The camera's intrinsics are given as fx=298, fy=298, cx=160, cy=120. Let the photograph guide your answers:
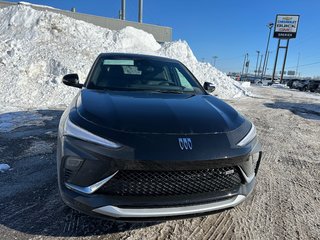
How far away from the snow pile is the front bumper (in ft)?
24.0

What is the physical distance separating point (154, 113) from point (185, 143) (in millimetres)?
500

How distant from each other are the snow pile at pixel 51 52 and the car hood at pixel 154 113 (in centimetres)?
677

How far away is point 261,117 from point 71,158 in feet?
27.4

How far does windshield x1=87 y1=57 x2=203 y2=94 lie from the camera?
369cm

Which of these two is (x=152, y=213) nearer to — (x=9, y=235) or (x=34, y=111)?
(x=9, y=235)

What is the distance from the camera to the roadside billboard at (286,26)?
54938 millimetres

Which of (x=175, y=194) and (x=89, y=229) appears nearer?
(x=175, y=194)

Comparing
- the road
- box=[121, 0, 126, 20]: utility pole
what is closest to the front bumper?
the road

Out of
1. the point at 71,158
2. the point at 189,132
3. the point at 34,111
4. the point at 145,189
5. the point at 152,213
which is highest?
the point at 189,132

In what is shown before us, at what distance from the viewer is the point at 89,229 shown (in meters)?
2.71

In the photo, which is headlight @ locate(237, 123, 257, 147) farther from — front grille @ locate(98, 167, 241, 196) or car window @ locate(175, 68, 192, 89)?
car window @ locate(175, 68, 192, 89)

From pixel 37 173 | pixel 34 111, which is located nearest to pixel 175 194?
pixel 37 173

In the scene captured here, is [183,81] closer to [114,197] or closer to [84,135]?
[84,135]

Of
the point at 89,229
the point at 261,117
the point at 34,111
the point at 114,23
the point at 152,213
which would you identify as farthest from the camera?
the point at 114,23
